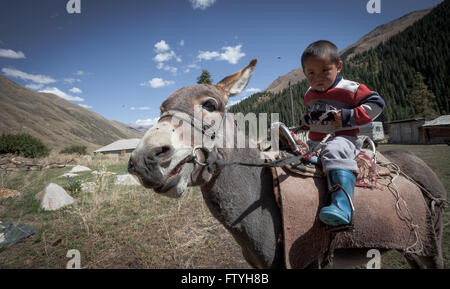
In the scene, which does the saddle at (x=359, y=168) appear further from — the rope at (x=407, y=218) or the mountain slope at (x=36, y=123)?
the mountain slope at (x=36, y=123)

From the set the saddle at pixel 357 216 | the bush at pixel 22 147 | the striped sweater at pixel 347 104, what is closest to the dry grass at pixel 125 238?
the saddle at pixel 357 216

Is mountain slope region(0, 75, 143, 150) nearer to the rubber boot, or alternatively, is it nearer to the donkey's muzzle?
the donkey's muzzle

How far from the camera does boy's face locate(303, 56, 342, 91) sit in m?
1.86

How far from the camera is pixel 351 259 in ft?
6.44

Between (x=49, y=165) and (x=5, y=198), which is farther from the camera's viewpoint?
(x=49, y=165)

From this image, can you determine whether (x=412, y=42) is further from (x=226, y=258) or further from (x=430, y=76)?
(x=226, y=258)

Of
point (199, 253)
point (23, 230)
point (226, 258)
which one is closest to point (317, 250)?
point (226, 258)

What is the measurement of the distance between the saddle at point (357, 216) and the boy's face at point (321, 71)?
0.77m

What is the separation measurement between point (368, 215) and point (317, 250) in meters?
0.63

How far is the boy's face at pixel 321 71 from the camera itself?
186 centimetres

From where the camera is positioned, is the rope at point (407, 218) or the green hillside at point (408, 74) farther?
the green hillside at point (408, 74)

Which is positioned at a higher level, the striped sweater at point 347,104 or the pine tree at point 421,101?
the pine tree at point 421,101
